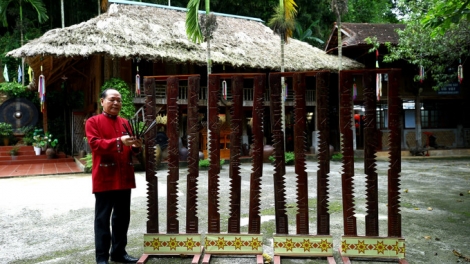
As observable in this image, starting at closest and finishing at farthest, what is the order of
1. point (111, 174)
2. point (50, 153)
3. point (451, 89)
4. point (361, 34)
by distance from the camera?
point (111, 174) < point (50, 153) < point (361, 34) < point (451, 89)

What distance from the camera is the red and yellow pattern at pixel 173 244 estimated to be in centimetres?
335

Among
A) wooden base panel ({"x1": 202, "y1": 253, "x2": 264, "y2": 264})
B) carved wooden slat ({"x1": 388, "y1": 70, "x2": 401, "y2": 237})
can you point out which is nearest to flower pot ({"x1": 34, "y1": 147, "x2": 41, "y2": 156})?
wooden base panel ({"x1": 202, "y1": 253, "x2": 264, "y2": 264})

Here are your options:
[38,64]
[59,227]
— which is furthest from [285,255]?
[38,64]

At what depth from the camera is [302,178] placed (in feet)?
10.9

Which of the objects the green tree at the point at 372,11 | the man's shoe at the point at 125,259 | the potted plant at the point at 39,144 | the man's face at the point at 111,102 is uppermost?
the green tree at the point at 372,11

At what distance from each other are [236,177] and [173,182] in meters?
0.64

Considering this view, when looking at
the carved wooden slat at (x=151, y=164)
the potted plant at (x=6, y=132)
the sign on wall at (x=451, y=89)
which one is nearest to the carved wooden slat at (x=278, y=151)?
the carved wooden slat at (x=151, y=164)

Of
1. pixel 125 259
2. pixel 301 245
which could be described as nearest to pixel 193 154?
pixel 125 259

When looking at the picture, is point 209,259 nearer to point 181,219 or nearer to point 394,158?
point 181,219

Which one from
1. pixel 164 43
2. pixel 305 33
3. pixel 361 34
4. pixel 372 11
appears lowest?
pixel 164 43

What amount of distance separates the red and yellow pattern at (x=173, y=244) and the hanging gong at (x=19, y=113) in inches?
581

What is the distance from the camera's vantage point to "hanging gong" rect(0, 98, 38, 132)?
15.3 metres

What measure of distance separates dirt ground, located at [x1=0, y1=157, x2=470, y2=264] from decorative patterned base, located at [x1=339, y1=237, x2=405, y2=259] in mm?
165

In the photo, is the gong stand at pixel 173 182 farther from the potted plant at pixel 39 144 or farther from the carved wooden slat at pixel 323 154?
the potted plant at pixel 39 144
